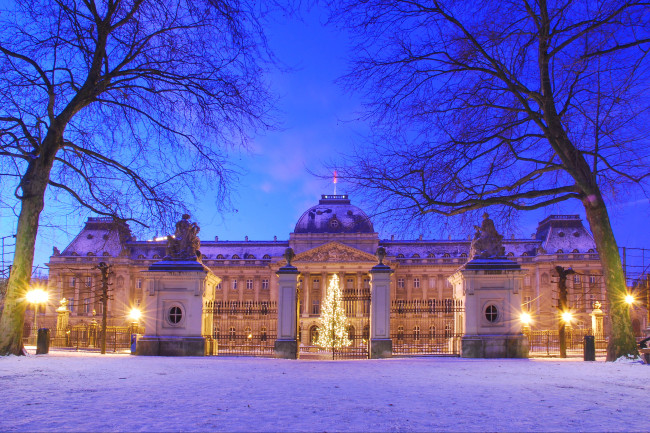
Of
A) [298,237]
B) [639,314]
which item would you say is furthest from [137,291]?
[639,314]

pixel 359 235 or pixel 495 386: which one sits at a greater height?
pixel 359 235

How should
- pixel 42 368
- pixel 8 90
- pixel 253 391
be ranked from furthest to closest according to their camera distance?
1. pixel 8 90
2. pixel 42 368
3. pixel 253 391

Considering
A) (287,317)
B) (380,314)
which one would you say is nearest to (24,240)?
(287,317)

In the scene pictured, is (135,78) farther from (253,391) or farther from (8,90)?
(253,391)

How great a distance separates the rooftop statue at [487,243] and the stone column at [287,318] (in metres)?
5.47

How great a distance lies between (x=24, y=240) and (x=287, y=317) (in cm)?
740

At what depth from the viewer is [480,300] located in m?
17.0

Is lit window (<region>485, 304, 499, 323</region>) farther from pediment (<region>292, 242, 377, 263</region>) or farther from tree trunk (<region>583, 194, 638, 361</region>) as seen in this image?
pediment (<region>292, 242, 377, 263</region>)

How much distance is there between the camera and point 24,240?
44.8ft

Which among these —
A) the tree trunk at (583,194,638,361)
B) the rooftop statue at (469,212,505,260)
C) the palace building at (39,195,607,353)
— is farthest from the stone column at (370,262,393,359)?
the palace building at (39,195,607,353)

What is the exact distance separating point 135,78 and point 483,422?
11.3 metres

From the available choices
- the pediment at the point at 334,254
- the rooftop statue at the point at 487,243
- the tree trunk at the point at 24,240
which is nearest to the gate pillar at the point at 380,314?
the rooftop statue at the point at 487,243

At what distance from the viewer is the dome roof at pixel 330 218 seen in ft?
257

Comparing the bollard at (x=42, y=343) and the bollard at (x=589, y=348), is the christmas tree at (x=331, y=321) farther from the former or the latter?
the bollard at (x=589, y=348)
